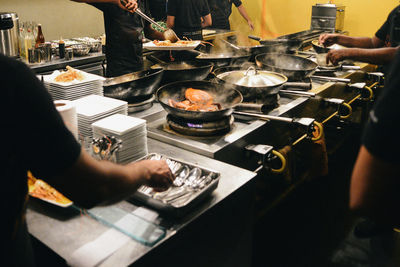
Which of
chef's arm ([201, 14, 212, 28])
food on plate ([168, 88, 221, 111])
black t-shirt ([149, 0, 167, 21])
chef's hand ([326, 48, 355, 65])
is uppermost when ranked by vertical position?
black t-shirt ([149, 0, 167, 21])

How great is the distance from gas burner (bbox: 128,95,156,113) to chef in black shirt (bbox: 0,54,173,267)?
1.26m

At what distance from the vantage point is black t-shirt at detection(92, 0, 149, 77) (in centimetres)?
328

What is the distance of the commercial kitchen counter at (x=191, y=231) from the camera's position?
1248 millimetres

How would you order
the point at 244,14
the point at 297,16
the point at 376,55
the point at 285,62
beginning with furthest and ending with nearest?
the point at 244,14 → the point at 297,16 → the point at 285,62 → the point at 376,55

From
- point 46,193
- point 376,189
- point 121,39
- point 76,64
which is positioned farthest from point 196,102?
point 76,64

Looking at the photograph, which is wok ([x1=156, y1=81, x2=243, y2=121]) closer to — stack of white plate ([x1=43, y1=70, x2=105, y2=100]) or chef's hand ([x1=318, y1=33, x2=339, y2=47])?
stack of white plate ([x1=43, y1=70, x2=105, y2=100])

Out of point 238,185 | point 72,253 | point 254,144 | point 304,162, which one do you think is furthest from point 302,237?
point 72,253

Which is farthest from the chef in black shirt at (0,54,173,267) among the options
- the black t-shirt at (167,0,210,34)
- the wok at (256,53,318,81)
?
the black t-shirt at (167,0,210,34)

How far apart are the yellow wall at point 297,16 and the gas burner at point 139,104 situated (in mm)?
4591

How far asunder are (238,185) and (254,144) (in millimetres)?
549

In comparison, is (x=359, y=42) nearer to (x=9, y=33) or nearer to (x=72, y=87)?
(x=72, y=87)

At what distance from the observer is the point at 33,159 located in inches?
35.6

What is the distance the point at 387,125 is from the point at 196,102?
141 cm

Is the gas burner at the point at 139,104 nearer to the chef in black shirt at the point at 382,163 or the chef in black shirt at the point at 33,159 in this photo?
the chef in black shirt at the point at 33,159
